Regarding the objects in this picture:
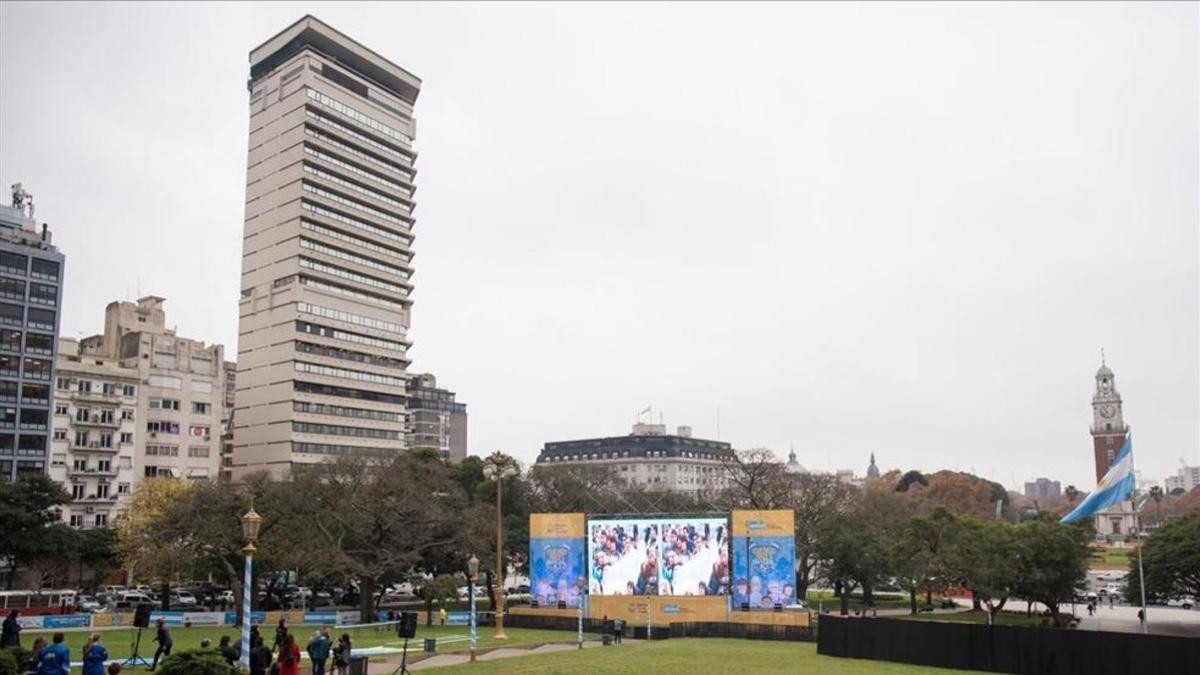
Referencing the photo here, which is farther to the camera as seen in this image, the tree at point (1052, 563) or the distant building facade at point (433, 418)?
the distant building facade at point (433, 418)

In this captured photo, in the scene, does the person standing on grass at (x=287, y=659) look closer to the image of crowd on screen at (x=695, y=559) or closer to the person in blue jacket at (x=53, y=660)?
the person in blue jacket at (x=53, y=660)

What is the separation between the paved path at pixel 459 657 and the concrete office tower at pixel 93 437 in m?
64.3

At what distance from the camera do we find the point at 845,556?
71.4 meters

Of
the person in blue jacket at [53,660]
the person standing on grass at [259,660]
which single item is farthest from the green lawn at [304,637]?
the person in blue jacket at [53,660]

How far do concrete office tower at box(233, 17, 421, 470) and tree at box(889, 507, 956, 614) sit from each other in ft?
224

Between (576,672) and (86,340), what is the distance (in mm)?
101504

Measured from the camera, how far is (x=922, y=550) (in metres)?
68.2

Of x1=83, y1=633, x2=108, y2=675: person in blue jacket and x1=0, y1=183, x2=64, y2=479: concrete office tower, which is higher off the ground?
x1=0, y1=183, x2=64, y2=479: concrete office tower

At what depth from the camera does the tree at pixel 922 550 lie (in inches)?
2608

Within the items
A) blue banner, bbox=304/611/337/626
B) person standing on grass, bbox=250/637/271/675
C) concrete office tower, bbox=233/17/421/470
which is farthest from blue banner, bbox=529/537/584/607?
concrete office tower, bbox=233/17/421/470

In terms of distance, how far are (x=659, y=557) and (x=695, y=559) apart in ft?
7.25

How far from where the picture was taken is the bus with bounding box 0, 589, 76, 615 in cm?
5938

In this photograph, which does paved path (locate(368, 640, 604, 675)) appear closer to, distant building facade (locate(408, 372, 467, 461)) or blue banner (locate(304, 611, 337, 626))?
blue banner (locate(304, 611, 337, 626))

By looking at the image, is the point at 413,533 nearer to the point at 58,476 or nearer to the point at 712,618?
the point at 712,618
